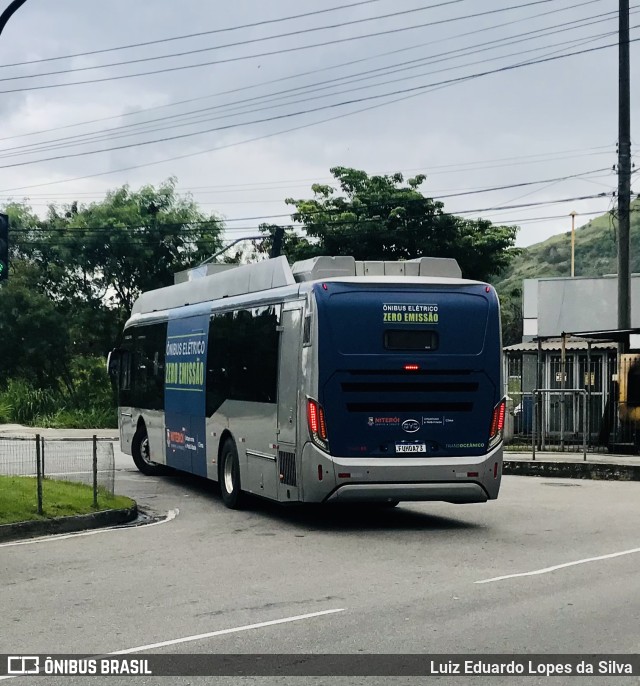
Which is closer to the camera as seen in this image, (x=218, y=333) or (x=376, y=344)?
(x=376, y=344)

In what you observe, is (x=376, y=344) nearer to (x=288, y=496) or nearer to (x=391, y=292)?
(x=391, y=292)

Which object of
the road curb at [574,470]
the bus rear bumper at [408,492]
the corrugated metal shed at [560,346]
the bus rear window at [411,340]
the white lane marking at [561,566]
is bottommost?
the road curb at [574,470]

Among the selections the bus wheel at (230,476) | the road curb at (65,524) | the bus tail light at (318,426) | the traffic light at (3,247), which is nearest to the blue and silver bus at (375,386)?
the bus tail light at (318,426)

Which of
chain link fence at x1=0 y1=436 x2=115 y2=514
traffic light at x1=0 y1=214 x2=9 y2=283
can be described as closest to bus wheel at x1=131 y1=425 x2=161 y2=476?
chain link fence at x1=0 y1=436 x2=115 y2=514

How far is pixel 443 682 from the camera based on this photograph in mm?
7242

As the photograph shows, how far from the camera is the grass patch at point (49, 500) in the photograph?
602 inches

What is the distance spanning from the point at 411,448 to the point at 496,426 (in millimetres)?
1219

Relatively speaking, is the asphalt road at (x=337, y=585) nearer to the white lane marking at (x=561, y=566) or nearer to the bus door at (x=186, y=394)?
the white lane marking at (x=561, y=566)

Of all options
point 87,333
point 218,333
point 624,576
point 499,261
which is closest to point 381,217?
point 499,261

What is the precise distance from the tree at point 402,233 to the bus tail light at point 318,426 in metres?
35.9

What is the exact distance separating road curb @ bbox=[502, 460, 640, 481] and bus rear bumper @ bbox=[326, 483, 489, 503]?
381 inches

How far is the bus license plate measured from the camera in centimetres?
1523

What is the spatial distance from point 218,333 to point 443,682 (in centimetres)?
1214

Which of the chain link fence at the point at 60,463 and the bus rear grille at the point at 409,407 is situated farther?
the chain link fence at the point at 60,463
